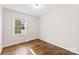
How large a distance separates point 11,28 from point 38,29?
0.44 m

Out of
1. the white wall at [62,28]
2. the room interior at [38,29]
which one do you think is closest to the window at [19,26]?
the room interior at [38,29]

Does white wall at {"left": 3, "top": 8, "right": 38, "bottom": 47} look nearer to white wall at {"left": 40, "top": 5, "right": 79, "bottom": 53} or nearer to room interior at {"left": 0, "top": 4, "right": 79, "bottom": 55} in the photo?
room interior at {"left": 0, "top": 4, "right": 79, "bottom": 55}

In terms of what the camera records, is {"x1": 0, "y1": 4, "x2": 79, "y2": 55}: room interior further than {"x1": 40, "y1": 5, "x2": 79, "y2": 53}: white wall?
No

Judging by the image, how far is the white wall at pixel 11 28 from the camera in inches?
44.2

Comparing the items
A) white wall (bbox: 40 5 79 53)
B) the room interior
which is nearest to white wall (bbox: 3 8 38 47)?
the room interior

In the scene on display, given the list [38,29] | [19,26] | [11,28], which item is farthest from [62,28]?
[11,28]

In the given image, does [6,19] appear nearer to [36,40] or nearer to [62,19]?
[36,40]

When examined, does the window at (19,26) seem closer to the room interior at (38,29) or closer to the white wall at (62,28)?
the room interior at (38,29)

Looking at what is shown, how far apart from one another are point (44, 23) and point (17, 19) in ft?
1.62

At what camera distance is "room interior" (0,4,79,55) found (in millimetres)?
1074

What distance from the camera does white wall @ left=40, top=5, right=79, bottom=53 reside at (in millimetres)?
1347

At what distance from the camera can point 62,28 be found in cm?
145

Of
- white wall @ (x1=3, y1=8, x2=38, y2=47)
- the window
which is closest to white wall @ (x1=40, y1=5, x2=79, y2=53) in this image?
white wall @ (x1=3, y1=8, x2=38, y2=47)
